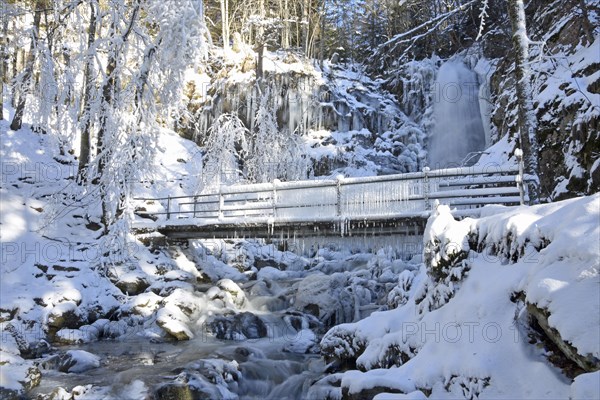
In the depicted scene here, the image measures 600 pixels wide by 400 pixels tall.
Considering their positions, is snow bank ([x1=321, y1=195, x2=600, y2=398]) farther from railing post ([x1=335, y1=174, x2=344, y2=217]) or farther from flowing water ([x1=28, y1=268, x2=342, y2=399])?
railing post ([x1=335, y1=174, x2=344, y2=217])

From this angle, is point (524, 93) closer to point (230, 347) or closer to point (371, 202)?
point (371, 202)

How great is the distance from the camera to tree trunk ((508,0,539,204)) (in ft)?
30.4

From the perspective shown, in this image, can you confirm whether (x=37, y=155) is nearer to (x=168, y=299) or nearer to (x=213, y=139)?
(x=213, y=139)

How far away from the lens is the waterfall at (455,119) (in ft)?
76.6

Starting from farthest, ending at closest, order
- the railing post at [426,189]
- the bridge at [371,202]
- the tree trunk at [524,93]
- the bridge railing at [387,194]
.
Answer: the railing post at [426,189], the bridge at [371,202], the bridge railing at [387,194], the tree trunk at [524,93]

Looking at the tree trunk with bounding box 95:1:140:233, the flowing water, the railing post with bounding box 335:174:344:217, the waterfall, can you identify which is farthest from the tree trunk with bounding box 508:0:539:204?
the waterfall

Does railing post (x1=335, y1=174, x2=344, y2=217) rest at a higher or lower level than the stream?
higher

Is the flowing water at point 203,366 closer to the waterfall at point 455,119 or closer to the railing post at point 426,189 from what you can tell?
the railing post at point 426,189

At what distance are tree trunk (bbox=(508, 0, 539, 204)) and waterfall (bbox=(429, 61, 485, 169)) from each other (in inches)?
526

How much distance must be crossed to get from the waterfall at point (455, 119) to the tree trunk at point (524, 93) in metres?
13.4

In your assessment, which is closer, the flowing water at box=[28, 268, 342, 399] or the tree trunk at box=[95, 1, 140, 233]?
the flowing water at box=[28, 268, 342, 399]

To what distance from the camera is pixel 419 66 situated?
92.4 feet

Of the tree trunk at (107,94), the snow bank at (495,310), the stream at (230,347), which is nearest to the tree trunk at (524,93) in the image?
the snow bank at (495,310)

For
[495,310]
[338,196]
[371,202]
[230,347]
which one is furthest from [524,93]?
[230,347]
